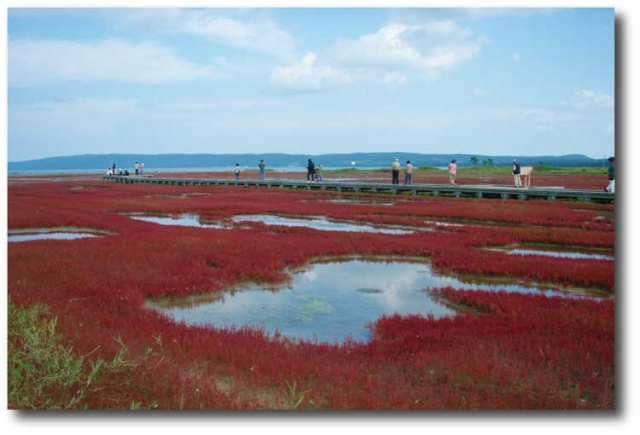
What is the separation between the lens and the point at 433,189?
3684cm

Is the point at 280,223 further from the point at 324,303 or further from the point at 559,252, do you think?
the point at 324,303

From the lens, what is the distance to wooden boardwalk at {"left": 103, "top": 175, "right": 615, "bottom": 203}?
88.7 feet

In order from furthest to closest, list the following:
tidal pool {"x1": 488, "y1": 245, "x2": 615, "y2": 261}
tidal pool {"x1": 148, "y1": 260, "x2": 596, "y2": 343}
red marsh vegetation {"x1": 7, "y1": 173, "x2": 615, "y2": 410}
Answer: tidal pool {"x1": 488, "y1": 245, "x2": 615, "y2": 261}
tidal pool {"x1": 148, "y1": 260, "x2": 596, "y2": 343}
red marsh vegetation {"x1": 7, "y1": 173, "x2": 615, "y2": 410}

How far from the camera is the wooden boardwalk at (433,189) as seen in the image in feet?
88.7

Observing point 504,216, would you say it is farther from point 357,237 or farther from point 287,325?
point 287,325

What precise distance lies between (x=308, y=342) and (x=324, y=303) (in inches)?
114

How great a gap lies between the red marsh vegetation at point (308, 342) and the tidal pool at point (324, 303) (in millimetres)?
422

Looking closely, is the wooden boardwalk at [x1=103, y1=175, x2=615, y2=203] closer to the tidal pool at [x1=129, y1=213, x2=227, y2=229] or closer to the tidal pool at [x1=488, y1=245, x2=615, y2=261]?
the tidal pool at [x1=488, y1=245, x2=615, y2=261]

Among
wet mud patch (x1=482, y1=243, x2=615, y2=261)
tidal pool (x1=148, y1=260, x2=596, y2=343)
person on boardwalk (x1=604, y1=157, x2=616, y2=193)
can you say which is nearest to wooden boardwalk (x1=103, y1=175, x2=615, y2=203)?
person on boardwalk (x1=604, y1=157, x2=616, y2=193)

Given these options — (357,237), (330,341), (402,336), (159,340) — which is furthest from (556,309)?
(357,237)

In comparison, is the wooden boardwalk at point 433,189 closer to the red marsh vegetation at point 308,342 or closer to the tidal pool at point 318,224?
the tidal pool at point 318,224

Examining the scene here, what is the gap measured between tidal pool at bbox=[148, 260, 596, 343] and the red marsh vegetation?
42cm

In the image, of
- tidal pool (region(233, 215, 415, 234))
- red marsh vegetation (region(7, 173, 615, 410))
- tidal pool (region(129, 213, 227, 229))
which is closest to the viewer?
red marsh vegetation (region(7, 173, 615, 410))

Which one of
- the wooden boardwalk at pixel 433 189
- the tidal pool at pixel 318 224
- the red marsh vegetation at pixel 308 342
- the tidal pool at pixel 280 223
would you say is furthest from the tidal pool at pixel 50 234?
the wooden boardwalk at pixel 433 189
